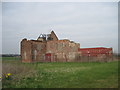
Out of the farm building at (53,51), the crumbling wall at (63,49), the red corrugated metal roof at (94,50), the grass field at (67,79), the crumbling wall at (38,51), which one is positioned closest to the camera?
the grass field at (67,79)

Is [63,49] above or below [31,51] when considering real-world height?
above

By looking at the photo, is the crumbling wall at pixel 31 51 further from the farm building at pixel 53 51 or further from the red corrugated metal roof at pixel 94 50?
the red corrugated metal roof at pixel 94 50

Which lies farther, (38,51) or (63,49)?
(63,49)

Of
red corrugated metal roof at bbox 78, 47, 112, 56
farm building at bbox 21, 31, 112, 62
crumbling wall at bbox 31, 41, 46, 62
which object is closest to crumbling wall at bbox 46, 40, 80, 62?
farm building at bbox 21, 31, 112, 62

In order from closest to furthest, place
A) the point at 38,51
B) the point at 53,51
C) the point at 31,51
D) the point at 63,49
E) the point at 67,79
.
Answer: the point at 67,79 < the point at 31,51 < the point at 38,51 < the point at 63,49 < the point at 53,51

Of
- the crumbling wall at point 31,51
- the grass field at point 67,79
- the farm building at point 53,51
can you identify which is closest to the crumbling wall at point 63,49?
the farm building at point 53,51

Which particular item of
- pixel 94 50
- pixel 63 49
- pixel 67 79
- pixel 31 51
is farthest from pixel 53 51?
pixel 67 79

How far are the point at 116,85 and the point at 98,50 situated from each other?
97.2ft

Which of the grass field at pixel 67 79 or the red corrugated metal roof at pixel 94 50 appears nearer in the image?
the grass field at pixel 67 79

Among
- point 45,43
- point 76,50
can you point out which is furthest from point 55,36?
point 76,50

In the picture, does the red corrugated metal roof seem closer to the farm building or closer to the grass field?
the farm building

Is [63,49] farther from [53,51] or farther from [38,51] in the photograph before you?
[38,51]

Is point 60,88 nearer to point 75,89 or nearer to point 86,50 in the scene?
point 75,89

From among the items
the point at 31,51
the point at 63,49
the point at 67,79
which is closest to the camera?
the point at 67,79
